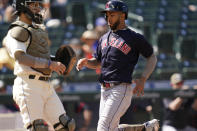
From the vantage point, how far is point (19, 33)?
4535 millimetres

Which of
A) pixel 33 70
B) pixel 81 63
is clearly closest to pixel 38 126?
pixel 33 70

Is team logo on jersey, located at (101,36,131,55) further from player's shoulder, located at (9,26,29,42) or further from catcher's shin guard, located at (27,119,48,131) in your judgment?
catcher's shin guard, located at (27,119,48,131)

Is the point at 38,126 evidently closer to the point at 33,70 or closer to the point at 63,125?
the point at 63,125

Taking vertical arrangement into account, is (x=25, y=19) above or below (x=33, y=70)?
above

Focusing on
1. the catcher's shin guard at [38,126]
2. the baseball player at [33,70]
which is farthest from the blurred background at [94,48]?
the catcher's shin guard at [38,126]

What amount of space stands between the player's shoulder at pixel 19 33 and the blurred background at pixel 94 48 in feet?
5.45

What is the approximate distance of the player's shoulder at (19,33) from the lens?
4.53 m

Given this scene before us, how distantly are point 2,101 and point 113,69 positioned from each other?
347 cm

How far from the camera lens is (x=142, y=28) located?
34.9ft

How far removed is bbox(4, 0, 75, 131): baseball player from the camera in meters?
4.52

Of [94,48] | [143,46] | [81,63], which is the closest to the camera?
[143,46]

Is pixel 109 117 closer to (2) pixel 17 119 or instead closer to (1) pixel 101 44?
(1) pixel 101 44

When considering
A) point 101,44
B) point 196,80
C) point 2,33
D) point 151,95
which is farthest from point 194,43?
point 101,44

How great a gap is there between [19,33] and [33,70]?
0.40 m
